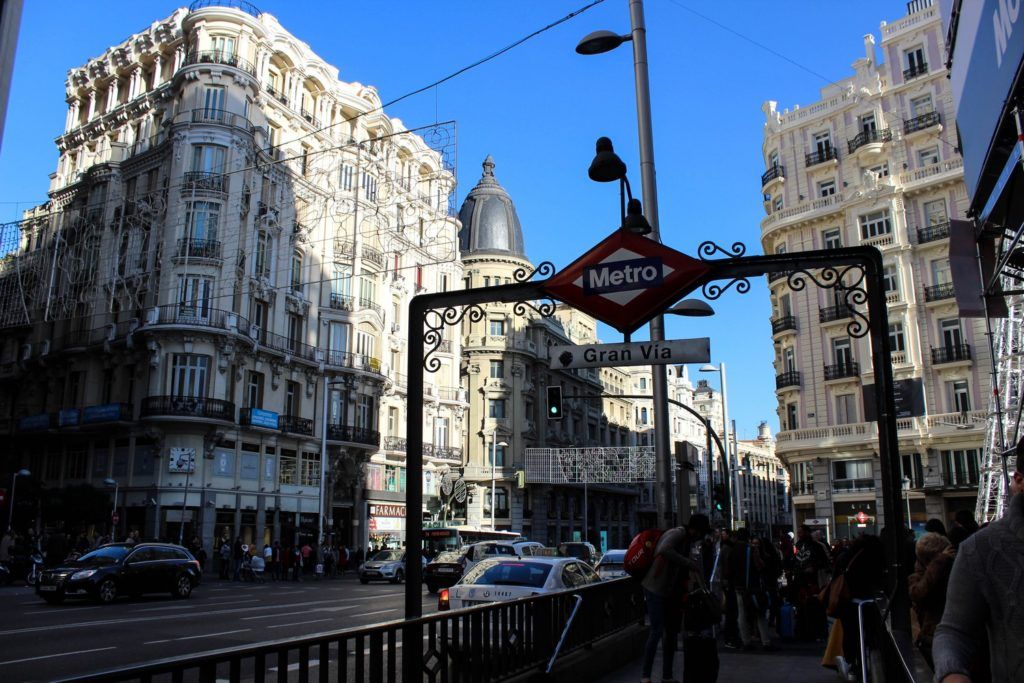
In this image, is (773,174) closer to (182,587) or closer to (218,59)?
(218,59)

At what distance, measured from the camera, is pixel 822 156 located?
47.0 metres

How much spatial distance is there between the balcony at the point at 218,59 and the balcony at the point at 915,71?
35.1m

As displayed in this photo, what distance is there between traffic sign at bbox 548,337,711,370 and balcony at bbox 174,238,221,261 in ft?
121

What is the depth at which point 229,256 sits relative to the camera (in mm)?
41000

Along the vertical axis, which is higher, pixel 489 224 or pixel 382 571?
pixel 489 224

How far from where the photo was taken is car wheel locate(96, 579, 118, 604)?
2073cm

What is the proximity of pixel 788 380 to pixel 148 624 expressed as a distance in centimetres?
3730

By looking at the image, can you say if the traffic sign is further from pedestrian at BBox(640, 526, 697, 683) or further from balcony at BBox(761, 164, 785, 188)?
balcony at BBox(761, 164, 785, 188)

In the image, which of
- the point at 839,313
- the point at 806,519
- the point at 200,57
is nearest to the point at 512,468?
the point at 806,519

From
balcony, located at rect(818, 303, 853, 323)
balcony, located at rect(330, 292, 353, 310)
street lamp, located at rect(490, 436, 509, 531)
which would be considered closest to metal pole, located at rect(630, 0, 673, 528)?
balcony, located at rect(818, 303, 853, 323)

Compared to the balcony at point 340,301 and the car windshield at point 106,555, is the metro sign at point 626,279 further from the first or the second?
the balcony at point 340,301

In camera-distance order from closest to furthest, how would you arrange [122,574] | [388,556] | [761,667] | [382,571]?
[761,667] < [122,574] < [382,571] < [388,556]

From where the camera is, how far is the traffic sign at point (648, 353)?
23.3 feet

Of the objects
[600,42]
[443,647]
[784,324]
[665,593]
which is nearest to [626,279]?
[443,647]
